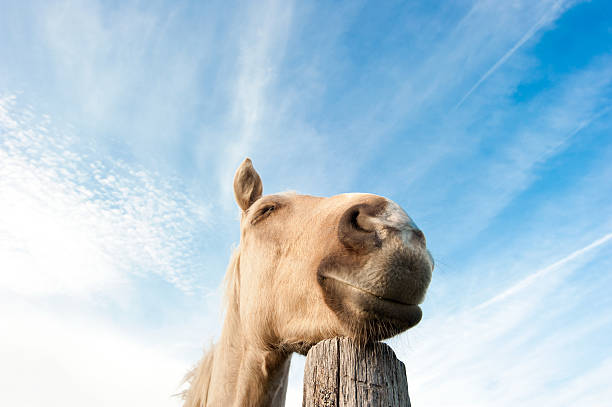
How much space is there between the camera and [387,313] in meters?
2.07

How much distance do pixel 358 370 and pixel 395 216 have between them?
0.88m

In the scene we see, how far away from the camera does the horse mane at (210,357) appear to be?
11.6ft

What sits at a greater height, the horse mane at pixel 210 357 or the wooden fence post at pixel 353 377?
the horse mane at pixel 210 357

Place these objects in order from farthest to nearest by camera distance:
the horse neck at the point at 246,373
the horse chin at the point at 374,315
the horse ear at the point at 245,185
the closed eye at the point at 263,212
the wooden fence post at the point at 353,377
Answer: the horse ear at the point at 245,185 → the closed eye at the point at 263,212 → the horse neck at the point at 246,373 → the horse chin at the point at 374,315 → the wooden fence post at the point at 353,377

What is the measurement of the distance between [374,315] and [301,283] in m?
0.65

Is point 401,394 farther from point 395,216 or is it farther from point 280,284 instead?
point 280,284

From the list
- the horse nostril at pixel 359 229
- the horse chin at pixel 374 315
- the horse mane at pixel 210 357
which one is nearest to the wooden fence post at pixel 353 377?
the horse chin at pixel 374 315

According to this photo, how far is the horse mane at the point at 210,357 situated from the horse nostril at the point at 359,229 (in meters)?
1.65

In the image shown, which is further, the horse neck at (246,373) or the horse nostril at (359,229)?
the horse neck at (246,373)

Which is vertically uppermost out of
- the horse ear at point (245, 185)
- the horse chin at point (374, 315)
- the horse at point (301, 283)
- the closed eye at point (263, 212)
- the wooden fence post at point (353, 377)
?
the horse ear at point (245, 185)

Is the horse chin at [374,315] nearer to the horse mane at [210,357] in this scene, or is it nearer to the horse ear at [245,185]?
the horse mane at [210,357]

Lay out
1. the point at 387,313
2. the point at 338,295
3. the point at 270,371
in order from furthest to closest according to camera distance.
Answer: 1. the point at 270,371
2. the point at 338,295
3. the point at 387,313

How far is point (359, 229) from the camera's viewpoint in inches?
89.4

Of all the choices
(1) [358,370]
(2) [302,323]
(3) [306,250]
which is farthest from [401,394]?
(3) [306,250]
